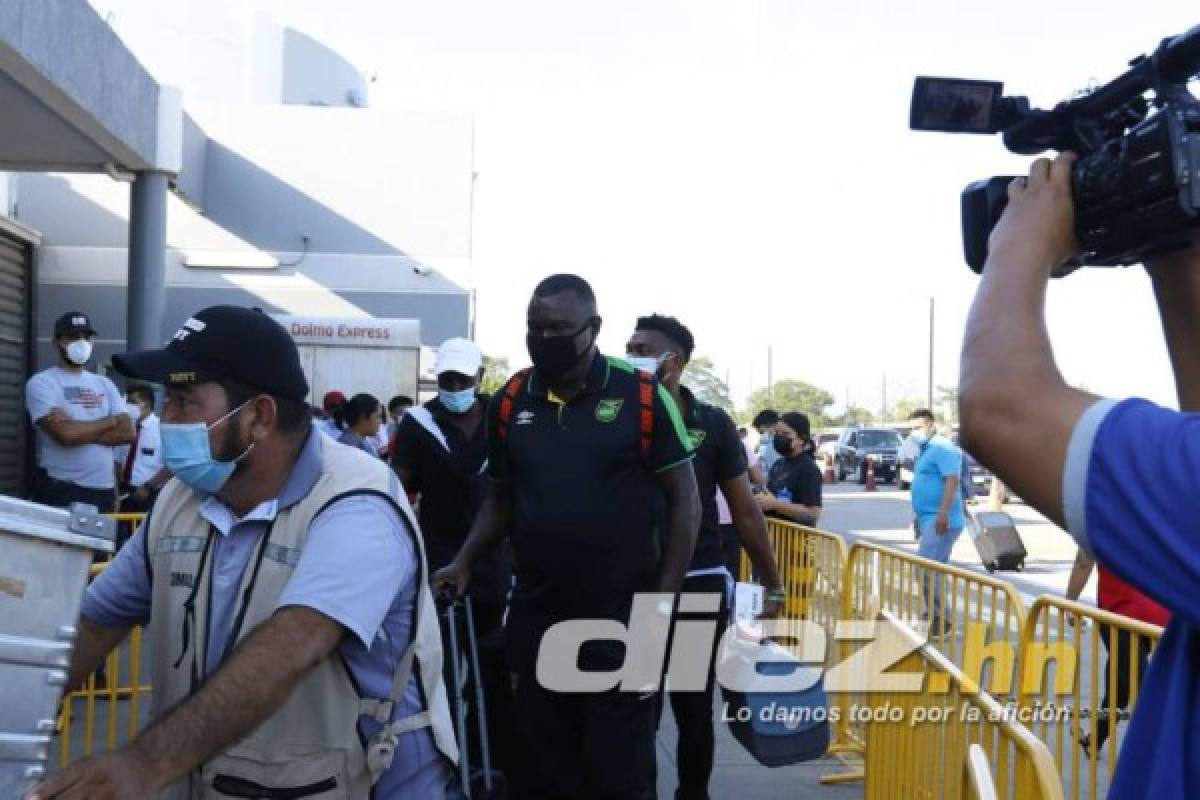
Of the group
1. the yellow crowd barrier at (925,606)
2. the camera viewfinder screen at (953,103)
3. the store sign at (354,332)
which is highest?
the store sign at (354,332)

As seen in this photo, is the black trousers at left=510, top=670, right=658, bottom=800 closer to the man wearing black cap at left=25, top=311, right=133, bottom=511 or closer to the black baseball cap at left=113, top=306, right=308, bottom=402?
the black baseball cap at left=113, top=306, right=308, bottom=402

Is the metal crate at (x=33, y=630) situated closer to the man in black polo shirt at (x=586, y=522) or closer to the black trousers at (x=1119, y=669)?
the man in black polo shirt at (x=586, y=522)

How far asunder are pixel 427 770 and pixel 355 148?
20518mm

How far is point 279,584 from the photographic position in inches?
90.3

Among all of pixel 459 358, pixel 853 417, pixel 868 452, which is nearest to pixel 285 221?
pixel 459 358

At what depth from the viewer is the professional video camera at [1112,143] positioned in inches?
53.2

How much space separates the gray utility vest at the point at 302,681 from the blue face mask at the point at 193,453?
0.12m

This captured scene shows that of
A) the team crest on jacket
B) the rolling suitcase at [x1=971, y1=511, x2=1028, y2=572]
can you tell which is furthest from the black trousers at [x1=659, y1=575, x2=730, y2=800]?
the rolling suitcase at [x1=971, y1=511, x2=1028, y2=572]

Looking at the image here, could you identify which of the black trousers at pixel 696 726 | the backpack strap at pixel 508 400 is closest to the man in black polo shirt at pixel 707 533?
the black trousers at pixel 696 726

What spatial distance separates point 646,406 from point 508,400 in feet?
1.69

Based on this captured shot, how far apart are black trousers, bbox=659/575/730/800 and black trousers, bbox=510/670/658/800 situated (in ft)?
2.63

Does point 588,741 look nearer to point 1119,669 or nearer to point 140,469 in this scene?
point 1119,669

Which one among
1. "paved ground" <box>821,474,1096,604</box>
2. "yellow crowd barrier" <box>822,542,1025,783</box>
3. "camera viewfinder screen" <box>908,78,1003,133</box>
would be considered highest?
"camera viewfinder screen" <box>908,78,1003,133</box>

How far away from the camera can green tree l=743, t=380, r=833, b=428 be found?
350 feet
